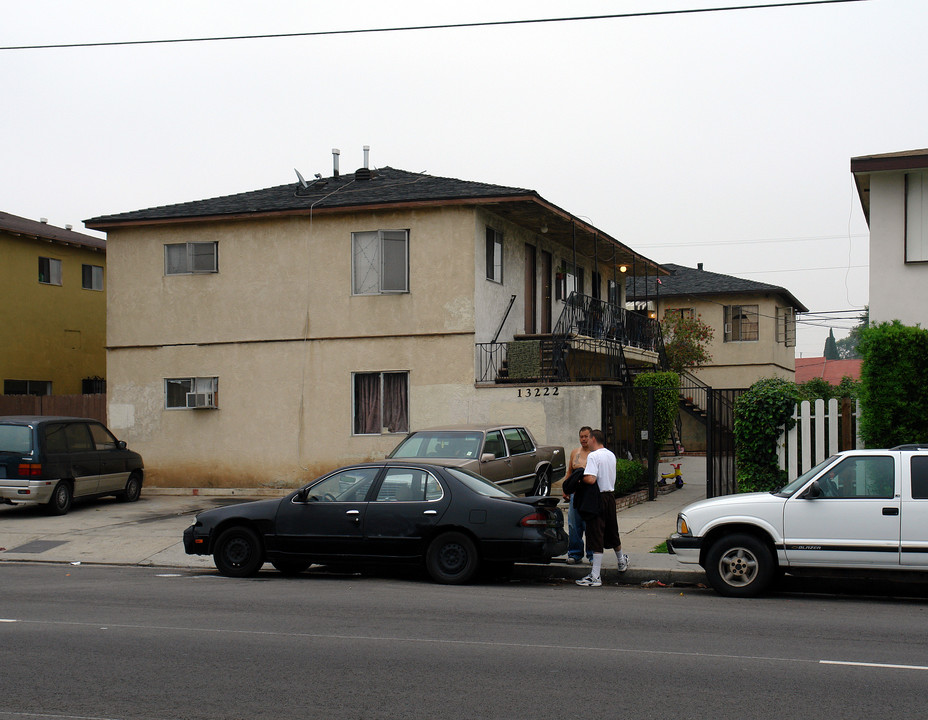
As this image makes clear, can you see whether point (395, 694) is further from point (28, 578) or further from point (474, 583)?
point (28, 578)

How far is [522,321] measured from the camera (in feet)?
83.1

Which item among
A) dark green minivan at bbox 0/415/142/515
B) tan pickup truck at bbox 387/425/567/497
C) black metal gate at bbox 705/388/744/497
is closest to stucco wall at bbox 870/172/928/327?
black metal gate at bbox 705/388/744/497

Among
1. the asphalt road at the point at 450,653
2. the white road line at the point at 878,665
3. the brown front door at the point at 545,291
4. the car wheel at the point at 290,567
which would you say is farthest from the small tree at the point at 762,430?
the brown front door at the point at 545,291

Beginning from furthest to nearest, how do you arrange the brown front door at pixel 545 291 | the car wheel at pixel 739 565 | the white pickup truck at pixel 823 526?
1. the brown front door at pixel 545 291
2. the car wheel at pixel 739 565
3. the white pickup truck at pixel 823 526

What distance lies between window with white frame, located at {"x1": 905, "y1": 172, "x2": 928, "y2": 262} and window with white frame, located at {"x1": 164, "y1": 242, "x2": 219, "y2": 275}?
14644 millimetres

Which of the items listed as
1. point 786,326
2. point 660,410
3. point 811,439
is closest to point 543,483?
point 811,439

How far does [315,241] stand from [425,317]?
3165mm

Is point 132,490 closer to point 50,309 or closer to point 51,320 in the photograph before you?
point 51,320

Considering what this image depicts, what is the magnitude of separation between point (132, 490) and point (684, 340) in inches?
893

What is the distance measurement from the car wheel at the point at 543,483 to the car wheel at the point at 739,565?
7145 mm

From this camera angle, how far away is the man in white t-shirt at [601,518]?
12.3 m

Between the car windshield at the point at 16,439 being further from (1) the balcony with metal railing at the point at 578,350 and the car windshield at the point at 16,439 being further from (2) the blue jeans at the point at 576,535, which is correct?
(2) the blue jeans at the point at 576,535

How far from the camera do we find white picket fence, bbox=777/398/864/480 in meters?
15.5

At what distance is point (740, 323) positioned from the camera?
41.4m
